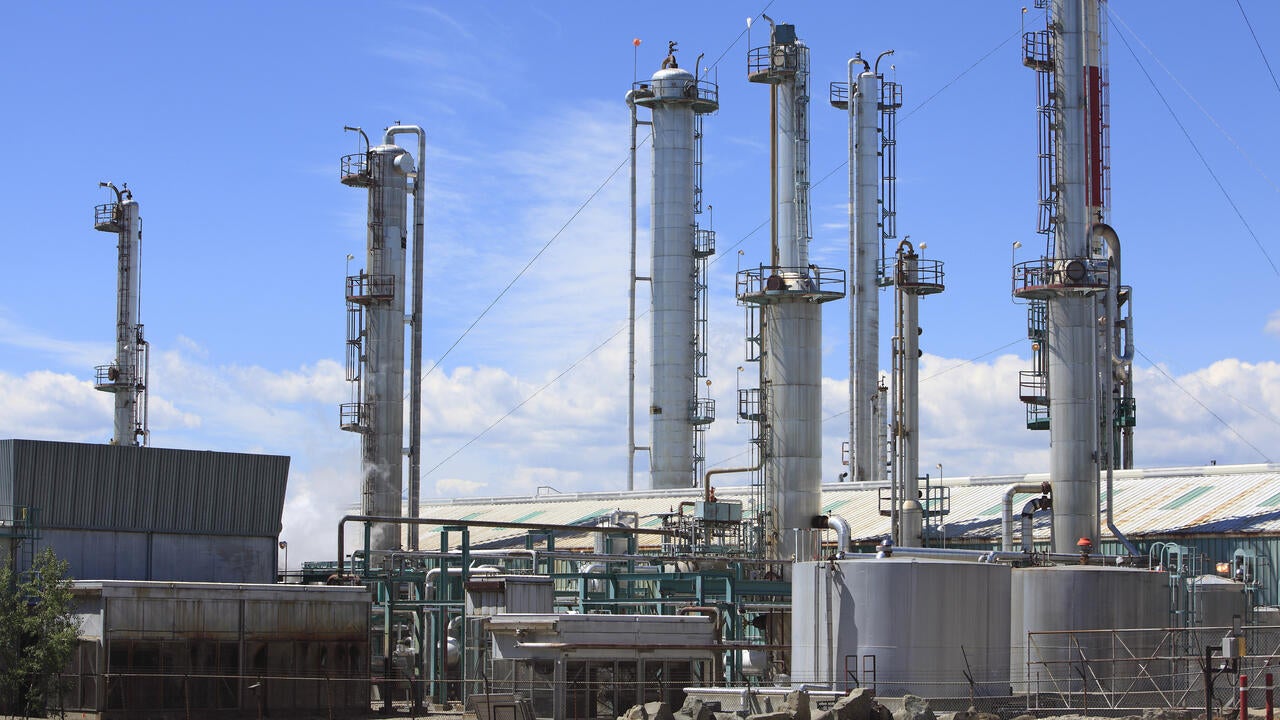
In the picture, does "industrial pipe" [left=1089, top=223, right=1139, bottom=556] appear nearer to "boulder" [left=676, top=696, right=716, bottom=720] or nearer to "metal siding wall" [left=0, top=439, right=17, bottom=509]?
"boulder" [left=676, top=696, right=716, bottom=720]

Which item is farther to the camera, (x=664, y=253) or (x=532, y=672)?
(x=664, y=253)

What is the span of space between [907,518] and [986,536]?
9.22 ft

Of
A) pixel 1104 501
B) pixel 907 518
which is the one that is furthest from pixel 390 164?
pixel 1104 501

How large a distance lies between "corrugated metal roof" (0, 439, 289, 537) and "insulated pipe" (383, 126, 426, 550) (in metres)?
13.9

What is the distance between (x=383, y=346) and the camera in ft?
186

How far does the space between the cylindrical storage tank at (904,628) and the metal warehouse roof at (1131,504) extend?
454 inches

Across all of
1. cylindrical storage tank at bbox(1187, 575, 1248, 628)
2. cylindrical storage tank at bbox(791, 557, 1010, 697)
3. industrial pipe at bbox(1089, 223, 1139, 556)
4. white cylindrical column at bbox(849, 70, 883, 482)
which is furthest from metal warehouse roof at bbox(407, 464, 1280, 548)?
cylindrical storage tank at bbox(791, 557, 1010, 697)

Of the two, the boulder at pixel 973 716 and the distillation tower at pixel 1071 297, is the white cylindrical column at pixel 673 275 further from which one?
the boulder at pixel 973 716

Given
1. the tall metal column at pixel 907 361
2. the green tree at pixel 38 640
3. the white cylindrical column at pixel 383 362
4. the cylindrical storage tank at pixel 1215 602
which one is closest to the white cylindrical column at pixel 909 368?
the tall metal column at pixel 907 361

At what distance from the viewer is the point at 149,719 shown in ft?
116

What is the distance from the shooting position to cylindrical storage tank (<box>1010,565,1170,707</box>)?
117 ft

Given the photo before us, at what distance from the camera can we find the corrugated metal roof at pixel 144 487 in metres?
39.4

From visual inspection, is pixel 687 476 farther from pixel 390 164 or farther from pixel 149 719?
pixel 149 719

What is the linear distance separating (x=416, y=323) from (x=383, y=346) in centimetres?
245
